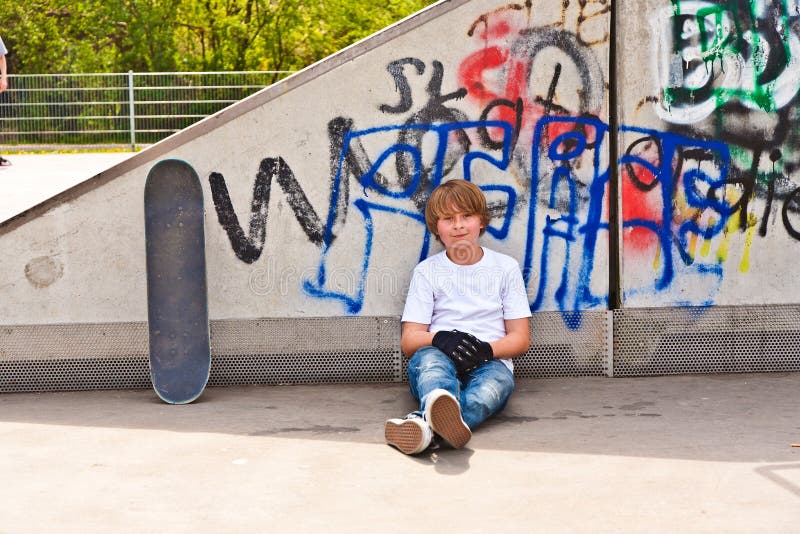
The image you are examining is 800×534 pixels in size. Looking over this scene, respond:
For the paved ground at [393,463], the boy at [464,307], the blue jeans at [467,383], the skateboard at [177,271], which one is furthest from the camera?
the skateboard at [177,271]

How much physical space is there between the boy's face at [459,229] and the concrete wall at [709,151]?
83cm

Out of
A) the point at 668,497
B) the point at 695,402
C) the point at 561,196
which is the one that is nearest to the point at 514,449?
the point at 668,497

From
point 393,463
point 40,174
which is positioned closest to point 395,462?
point 393,463

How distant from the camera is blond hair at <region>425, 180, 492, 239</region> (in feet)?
17.9

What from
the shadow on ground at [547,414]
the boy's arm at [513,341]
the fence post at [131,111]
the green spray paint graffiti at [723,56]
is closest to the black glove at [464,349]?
the boy's arm at [513,341]

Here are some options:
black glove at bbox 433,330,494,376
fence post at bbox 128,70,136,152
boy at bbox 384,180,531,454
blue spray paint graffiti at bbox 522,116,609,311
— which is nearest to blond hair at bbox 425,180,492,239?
boy at bbox 384,180,531,454

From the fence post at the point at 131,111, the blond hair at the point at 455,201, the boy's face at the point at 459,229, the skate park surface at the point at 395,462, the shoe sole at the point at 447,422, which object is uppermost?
the fence post at the point at 131,111

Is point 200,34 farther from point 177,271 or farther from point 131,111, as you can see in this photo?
point 177,271

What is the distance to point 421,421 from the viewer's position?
450 cm

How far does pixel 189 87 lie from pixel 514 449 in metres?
15.4

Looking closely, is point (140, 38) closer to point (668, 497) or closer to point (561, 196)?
point (561, 196)

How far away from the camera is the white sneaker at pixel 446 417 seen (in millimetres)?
4512

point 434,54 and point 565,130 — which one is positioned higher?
point 434,54

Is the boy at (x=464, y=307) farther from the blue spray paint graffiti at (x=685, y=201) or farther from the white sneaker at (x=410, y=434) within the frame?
the blue spray paint graffiti at (x=685, y=201)
